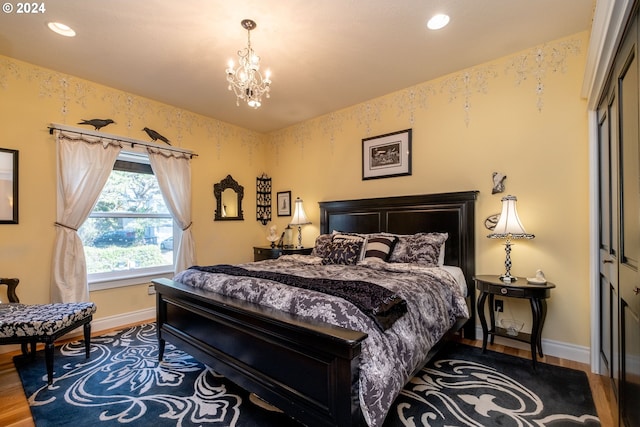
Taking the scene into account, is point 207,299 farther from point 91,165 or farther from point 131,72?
point 131,72

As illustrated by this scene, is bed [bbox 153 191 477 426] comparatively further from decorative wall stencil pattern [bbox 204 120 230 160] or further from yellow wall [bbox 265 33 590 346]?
decorative wall stencil pattern [bbox 204 120 230 160]

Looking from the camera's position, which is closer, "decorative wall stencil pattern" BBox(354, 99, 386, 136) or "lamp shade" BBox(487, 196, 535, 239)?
"lamp shade" BBox(487, 196, 535, 239)

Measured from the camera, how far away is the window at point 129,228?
3494 mm

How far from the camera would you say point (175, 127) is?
4078 millimetres

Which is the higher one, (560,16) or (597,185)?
(560,16)

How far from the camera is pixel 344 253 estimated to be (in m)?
3.18

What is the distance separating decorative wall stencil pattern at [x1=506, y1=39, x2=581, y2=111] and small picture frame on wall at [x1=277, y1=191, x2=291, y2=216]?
10.7ft

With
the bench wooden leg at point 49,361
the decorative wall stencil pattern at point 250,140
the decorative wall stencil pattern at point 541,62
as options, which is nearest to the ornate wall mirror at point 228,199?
the decorative wall stencil pattern at point 250,140

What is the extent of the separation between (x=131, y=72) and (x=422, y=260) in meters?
3.45

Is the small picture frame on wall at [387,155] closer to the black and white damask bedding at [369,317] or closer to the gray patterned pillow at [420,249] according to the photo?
the gray patterned pillow at [420,249]

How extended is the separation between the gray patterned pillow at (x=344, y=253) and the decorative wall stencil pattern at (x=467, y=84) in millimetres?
1719

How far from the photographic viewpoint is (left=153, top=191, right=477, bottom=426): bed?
1405 millimetres

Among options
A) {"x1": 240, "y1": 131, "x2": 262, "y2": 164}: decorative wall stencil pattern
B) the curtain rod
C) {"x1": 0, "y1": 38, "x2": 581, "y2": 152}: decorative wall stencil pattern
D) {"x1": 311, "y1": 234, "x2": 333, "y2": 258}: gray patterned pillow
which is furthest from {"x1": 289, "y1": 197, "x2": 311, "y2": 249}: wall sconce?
the curtain rod

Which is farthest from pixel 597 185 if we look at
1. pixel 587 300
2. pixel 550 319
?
pixel 550 319
